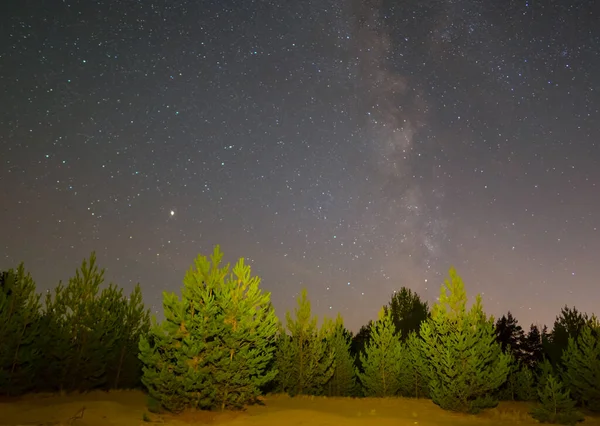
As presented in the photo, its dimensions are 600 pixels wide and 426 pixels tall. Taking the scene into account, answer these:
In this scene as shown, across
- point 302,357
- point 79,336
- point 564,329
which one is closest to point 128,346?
point 79,336

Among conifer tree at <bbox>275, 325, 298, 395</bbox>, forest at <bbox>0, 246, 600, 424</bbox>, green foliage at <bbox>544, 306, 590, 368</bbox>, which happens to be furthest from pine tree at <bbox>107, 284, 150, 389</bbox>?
green foliage at <bbox>544, 306, 590, 368</bbox>

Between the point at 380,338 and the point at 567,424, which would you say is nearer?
the point at 567,424

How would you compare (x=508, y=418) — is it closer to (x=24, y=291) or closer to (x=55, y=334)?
(x=55, y=334)

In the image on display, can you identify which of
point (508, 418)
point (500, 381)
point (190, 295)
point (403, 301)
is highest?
point (403, 301)

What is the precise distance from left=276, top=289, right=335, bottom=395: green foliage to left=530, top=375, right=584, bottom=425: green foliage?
34.3 feet

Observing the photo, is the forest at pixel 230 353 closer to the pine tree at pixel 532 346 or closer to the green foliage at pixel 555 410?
the green foliage at pixel 555 410

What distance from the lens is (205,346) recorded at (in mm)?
13789

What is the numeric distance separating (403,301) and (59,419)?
180 ft

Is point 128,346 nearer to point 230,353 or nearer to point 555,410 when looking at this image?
point 230,353

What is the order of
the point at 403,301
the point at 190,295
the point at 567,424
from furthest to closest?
the point at 403,301
the point at 567,424
the point at 190,295

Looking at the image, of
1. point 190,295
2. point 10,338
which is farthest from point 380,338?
point 10,338

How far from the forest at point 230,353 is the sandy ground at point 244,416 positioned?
1.87 ft

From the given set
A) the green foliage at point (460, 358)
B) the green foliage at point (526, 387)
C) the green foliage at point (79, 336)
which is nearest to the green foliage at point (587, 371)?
the green foliage at point (526, 387)

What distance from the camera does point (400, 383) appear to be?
2797cm
